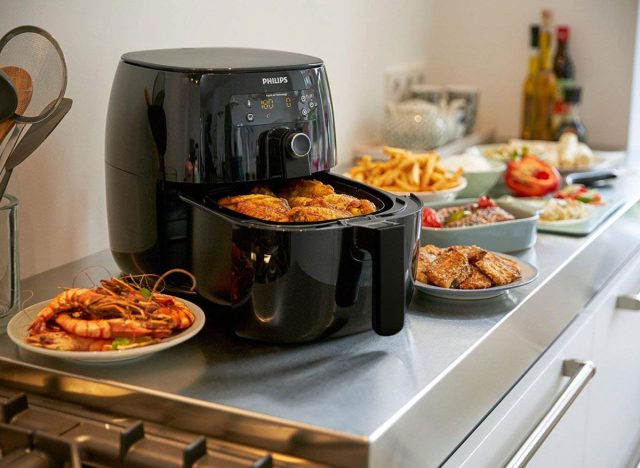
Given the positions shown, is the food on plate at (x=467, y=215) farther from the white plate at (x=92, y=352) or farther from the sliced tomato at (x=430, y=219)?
the white plate at (x=92, y=352)

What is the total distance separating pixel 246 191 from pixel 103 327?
0.24 metres

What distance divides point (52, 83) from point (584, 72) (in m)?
1.50

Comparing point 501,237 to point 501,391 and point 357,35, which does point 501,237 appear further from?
point 357,35

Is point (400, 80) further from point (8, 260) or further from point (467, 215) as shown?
point (8, 260)

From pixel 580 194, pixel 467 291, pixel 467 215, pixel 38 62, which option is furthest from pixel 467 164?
pixel 38 62

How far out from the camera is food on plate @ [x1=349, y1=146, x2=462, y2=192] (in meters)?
1.39

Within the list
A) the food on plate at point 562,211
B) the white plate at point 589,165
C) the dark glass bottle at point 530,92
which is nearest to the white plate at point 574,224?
the food on plate at point 562,211

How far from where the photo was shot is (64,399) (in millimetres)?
825

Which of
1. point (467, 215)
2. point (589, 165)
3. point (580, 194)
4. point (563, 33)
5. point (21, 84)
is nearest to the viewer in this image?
point (21, 84)

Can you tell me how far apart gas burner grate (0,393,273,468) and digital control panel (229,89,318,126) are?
0.34m

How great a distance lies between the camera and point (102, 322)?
2.67 ft

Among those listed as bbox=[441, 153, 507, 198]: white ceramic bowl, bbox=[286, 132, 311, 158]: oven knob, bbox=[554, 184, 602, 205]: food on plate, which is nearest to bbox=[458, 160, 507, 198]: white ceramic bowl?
bbox=[441, 153, 507, 198]: white ceramic bowl

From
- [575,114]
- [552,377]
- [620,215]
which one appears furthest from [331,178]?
[575,114]

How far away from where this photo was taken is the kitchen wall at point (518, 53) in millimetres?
2055
